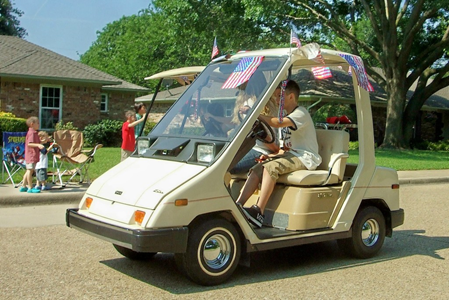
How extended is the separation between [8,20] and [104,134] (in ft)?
116

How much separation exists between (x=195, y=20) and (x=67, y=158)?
14.6 metres

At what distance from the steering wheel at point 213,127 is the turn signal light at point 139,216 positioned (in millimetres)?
1184

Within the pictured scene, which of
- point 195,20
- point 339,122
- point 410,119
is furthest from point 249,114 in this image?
point 410,119

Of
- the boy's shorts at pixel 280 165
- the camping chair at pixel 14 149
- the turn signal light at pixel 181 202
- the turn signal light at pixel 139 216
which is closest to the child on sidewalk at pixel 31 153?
the camping chair at pixel 14 149

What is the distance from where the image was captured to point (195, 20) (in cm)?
2517

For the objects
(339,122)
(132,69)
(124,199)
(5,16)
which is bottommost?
(124,199)

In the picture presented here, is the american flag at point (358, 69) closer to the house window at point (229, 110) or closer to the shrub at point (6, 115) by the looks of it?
the house window at point (229, 110)

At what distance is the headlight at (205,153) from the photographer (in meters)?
5.61

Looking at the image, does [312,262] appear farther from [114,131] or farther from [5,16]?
[5,16]

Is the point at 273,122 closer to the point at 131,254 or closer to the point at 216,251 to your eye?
the point at 216,251

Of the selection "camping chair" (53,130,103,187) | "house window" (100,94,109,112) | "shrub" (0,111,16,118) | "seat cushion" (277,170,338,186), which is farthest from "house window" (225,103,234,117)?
"house window" (100,94,109,112)

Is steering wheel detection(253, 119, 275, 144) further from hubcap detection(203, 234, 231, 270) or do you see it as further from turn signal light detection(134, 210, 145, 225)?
turn signal light detection(134, 210, 145, 225)

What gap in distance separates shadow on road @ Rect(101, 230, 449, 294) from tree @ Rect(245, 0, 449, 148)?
16.4 meters

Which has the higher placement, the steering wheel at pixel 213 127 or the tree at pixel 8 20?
the tree at pixel 8 20
